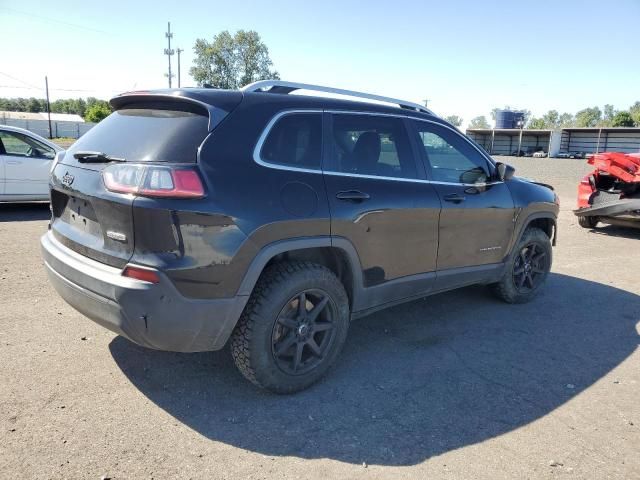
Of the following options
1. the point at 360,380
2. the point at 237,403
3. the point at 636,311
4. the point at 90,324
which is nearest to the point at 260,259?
the point at 237,403

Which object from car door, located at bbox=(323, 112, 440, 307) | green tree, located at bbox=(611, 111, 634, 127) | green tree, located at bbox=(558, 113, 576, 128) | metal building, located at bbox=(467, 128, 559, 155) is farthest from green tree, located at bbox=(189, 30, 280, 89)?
green tree, located at bbox=(558, 113, 576, 128)

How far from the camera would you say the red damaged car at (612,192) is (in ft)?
29.1

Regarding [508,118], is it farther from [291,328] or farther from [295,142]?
[291,328]

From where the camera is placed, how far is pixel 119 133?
3.23 meters

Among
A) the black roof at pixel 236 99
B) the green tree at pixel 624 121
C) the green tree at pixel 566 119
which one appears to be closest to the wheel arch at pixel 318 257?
the black roof at pixel 236 99

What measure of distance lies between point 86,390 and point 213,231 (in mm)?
1428

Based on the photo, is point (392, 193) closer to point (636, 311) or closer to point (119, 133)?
point (119, 133)

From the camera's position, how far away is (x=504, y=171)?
471 centimetres

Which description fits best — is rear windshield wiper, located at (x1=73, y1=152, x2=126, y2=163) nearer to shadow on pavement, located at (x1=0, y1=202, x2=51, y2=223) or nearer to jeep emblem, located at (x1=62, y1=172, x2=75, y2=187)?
jeep emblem, located at (x1=62, y1=172, x2=75, y2=187)

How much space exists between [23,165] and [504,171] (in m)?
8.46

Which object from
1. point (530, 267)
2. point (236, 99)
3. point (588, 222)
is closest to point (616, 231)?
point (588, 222)

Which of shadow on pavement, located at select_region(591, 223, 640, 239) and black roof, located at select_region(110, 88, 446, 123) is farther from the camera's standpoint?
shadow on pavement, located at select_region(591, 223, 640, 239)

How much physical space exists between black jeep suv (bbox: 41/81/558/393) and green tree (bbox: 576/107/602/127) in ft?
490

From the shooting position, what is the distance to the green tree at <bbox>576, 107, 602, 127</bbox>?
137375 mm
